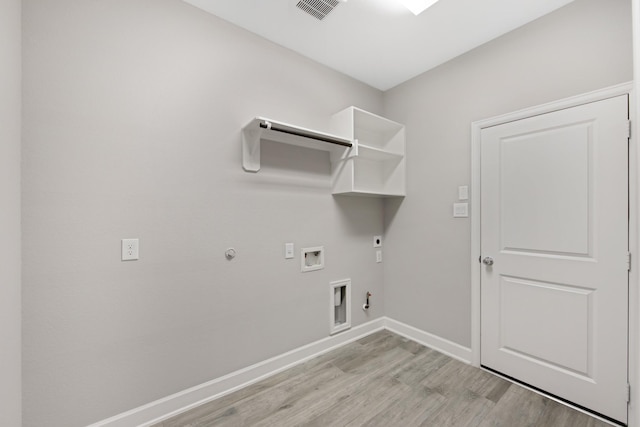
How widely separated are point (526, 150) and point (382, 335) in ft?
6.90

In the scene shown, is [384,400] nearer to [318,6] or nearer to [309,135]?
[309,135]

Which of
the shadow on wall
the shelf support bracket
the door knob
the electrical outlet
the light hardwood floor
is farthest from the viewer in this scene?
the shadow on wall

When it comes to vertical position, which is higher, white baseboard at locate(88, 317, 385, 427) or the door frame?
the door frame

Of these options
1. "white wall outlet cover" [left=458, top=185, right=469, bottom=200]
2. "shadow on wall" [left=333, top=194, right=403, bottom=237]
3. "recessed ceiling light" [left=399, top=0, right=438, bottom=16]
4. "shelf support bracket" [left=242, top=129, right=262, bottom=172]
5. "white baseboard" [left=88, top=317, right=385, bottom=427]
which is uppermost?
"recessed ceiling light" [left=399, top=0, right=438, bottom=16]

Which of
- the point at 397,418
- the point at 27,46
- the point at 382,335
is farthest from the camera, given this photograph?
the point at 382,335

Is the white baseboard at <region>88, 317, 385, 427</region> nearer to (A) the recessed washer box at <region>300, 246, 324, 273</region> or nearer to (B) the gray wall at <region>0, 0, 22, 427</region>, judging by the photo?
(B) the gray wall at <region>0, 0, 22, 427</region>

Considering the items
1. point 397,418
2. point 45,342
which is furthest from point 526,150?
point 45,342

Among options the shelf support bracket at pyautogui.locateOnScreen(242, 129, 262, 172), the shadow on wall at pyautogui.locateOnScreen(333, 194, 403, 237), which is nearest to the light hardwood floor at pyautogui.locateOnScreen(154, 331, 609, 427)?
the shadow on wall at pyautogui.locateOnScreen(333, 194, 403, 237)

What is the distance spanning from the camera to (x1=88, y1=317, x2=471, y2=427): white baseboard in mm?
1601

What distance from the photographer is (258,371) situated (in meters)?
2.04

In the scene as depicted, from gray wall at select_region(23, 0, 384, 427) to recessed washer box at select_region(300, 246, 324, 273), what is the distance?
0.22 ft

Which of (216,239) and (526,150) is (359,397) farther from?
(526,150)

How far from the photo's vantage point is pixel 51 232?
1.36 metres

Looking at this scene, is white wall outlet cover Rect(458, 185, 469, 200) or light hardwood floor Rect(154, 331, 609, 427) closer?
light hardwood floor Rect(154, 331, 609, 427)
